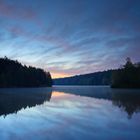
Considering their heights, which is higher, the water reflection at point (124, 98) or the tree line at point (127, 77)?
the tree line at point (127, 77)

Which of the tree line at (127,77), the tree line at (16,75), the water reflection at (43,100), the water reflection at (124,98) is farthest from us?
the tree line at (16,75)

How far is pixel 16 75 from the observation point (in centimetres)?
13800

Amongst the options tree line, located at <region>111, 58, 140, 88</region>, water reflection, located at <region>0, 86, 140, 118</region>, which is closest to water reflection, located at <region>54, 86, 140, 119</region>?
water reflection, located at <region>0, 86, 140, 118</region>

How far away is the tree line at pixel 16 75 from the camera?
131 metres

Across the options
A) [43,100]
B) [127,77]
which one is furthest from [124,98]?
[127,77]

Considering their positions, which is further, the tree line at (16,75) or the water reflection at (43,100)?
the tree line at (16,75)

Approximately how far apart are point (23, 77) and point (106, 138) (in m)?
→ 135

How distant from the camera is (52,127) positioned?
12312 millimetres

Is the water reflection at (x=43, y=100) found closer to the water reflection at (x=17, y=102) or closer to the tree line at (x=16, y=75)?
the water reflection at (x=17, y=102)

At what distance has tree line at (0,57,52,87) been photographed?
131250mm

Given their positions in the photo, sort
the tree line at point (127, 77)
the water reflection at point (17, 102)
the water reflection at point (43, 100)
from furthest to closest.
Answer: the tree line at point (127, 77) < the water reflection at point (17, 102) < the water reflection at point (43, 100)

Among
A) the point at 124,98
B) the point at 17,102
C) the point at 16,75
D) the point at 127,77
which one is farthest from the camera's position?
the point at 16,75

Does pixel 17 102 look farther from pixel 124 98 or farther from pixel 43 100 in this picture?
pixel 124 98

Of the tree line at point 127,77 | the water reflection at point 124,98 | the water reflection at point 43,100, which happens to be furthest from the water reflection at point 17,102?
the tree line at point 127,77
